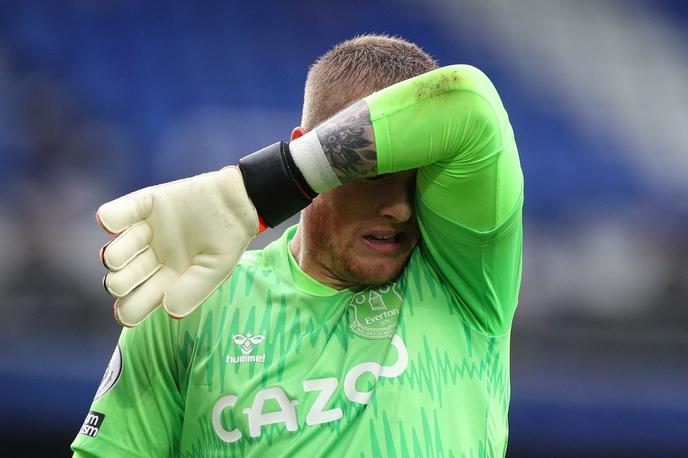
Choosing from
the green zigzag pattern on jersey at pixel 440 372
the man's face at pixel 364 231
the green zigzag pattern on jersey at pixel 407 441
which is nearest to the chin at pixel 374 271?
the man's face at pixel 364 231

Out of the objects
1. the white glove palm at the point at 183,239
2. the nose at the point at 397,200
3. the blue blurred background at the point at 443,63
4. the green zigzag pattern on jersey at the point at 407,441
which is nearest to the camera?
the white glove palm at the point at 183,239

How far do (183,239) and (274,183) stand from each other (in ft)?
0.49

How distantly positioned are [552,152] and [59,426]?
1777 mm

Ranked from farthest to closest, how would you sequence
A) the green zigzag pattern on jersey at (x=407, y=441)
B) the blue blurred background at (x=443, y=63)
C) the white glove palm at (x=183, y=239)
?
the blue blurred background at (x=443, y=63)
the green zigzag pattern on jersey at (x=407, y=441)
the white glove palm at (x=183, y=239)

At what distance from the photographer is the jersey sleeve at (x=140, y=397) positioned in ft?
4.68

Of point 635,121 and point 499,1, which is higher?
point 499,1

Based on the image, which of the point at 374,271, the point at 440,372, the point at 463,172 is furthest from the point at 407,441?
the point at 463,172

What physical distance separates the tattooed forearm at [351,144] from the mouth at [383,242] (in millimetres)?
243

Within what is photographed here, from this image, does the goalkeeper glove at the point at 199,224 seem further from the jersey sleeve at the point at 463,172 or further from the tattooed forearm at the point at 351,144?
the jersey sleeve at the point at 463,172

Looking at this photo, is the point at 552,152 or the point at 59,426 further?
the point at 552,152

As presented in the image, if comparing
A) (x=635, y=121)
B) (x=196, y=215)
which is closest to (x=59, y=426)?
(x=196, y=215)

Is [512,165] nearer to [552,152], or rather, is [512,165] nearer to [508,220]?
[508,220]

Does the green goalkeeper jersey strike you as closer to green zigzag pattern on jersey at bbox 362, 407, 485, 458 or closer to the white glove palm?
green zigzag pattern on jersey at bbox 362, 407, 485, 458

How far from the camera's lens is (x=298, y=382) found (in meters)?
1.38
